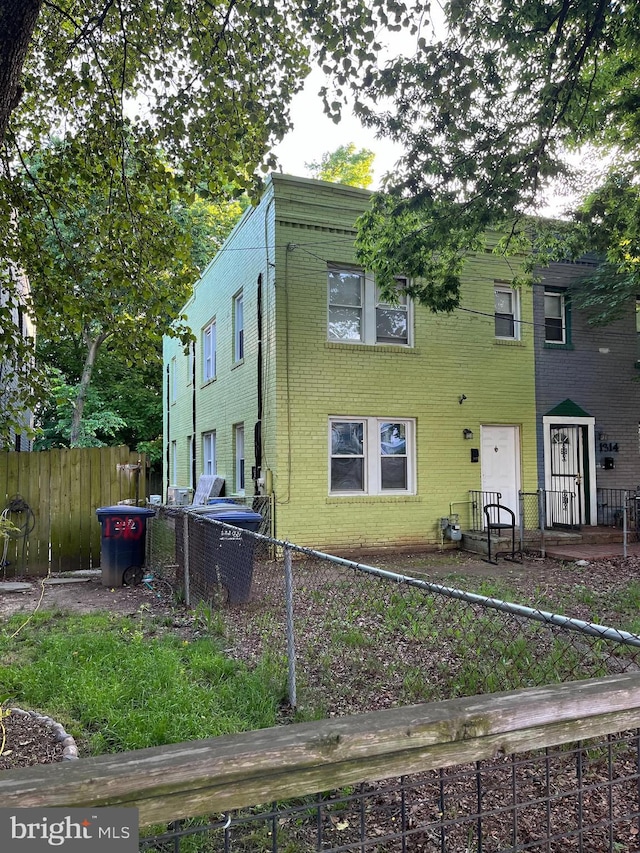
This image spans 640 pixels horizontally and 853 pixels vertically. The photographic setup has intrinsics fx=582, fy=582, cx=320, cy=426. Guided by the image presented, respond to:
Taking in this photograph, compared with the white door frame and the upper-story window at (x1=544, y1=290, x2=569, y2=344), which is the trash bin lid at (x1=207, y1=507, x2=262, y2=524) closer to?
the white door frame

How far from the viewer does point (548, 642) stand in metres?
5.09

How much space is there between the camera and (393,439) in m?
12.0

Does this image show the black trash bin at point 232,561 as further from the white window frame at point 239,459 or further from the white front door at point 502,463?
the white front door at point 502,463

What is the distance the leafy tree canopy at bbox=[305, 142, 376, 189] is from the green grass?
29.5 meters

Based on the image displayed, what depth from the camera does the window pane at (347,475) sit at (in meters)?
11.5

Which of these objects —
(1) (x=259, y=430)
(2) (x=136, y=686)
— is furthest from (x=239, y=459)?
(2) (x=136, y=686)

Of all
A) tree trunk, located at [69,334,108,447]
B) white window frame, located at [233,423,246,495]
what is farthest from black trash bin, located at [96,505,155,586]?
tree trunk, located at [69,334,108,447]

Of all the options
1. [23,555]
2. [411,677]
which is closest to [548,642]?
[411,677]

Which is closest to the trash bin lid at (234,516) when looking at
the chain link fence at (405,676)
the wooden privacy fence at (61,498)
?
the chain link fence at (405,676)

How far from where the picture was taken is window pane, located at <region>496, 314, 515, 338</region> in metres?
13.1

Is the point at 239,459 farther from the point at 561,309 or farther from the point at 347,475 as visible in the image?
the point at 561,309

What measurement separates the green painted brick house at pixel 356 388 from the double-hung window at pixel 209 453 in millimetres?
2167

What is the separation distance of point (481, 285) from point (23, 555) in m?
10.3

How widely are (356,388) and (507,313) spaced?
14.1 feet
